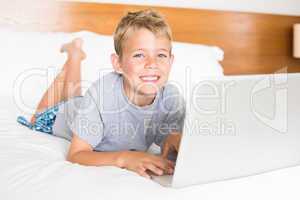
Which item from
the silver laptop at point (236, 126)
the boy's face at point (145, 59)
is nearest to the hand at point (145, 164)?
the silver laptop at point (236, 126)

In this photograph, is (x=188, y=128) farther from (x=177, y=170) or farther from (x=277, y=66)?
(x=277, y=66)

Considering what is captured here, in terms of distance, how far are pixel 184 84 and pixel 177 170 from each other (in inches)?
40.2

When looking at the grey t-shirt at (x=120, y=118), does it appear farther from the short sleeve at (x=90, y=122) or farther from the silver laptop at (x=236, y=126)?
the silver laptop at (x=236, y=126)

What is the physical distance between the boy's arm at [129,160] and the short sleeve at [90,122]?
52 millimetres

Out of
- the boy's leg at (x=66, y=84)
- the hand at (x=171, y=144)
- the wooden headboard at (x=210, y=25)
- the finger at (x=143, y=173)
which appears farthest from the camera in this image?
the wooden headboard at (x=210, y=25)

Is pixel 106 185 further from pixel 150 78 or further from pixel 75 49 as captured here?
pixel 75 49

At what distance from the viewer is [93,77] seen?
1.76 meters

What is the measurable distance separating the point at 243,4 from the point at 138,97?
1.53 m

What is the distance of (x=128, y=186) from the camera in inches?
33.4

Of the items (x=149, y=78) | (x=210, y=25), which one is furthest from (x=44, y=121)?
(x=210, y=25)

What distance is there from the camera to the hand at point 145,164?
97cm

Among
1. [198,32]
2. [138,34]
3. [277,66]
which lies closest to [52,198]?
[138,34]

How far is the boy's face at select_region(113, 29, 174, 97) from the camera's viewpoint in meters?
1.14

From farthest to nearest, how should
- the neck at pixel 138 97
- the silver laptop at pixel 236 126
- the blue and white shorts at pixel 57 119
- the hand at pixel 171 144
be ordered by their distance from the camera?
the blue and white shorts at pixel 57 119 < the neck at pixel 138 97 < the hand at pixel 171 144 < the silver laptop at pixel 236 126
